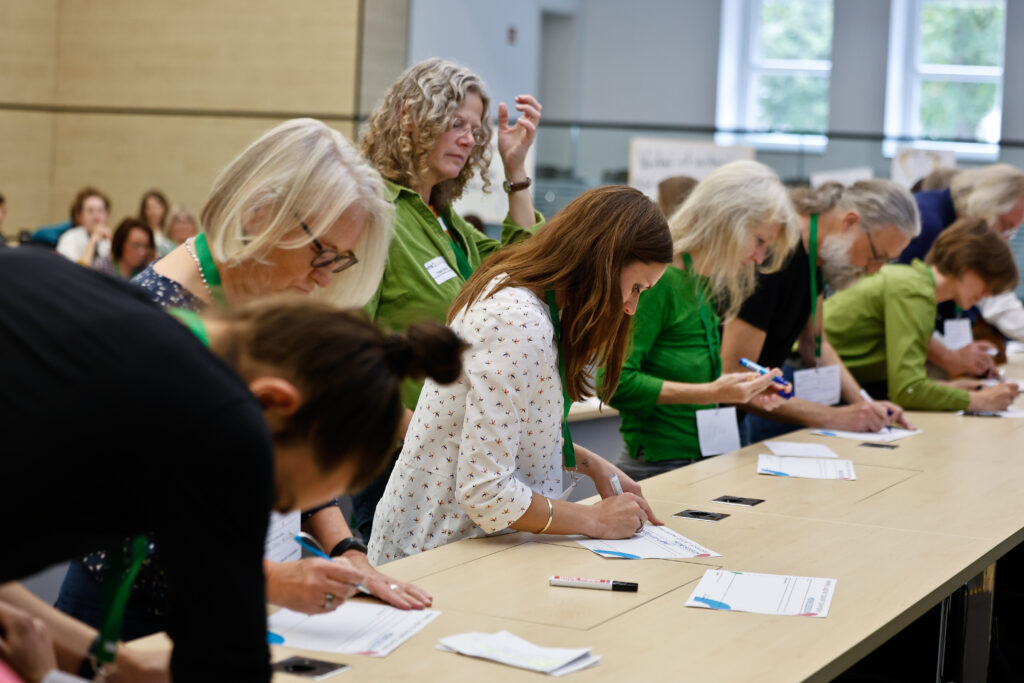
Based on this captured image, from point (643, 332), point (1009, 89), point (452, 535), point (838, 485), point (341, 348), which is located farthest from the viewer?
point (1009, 89)

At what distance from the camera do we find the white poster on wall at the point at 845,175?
7.03m

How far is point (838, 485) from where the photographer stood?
9.31 feet

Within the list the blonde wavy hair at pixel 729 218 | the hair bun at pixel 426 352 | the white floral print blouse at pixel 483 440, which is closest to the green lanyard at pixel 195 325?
the hair bun at pixel 426 352

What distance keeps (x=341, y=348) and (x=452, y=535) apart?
4.01ft

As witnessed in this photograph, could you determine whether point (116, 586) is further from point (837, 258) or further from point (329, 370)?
point (837, 258)

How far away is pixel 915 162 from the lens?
296 inches

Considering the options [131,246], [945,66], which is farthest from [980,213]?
[945,66]

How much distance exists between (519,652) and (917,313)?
2.98 metres

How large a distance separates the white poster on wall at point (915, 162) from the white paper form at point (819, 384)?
13.1 ft

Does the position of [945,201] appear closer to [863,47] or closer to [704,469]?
[704,469]

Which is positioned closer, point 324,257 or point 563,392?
point 324,257

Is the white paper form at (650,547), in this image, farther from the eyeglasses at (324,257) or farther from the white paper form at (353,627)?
the eyeglasses at (324,257)

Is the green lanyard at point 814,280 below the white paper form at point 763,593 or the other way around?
the other way around

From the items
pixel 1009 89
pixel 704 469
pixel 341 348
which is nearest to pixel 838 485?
pixel 704 469
